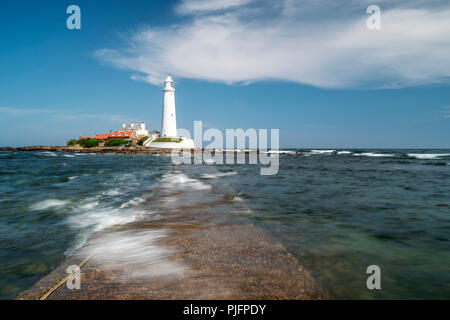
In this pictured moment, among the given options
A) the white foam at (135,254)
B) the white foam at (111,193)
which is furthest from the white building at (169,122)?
the white foam at (135,254)

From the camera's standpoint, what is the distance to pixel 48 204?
8.41 metres

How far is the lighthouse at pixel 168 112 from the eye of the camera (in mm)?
76000

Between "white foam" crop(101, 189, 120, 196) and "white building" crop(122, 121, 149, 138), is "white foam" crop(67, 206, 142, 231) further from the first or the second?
"white building" crop(122, 121, 149, 138)

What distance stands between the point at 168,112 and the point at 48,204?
71.5 m

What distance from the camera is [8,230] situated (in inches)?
225

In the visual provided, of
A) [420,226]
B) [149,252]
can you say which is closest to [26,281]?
[149,252]

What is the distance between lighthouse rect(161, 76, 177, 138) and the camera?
76000 mm

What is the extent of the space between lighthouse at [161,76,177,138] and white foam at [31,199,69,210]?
70.8 m

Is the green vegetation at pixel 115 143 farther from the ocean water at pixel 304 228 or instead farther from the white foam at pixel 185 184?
the ocean water at pixel 304 228

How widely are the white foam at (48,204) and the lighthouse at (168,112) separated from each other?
7078cm
